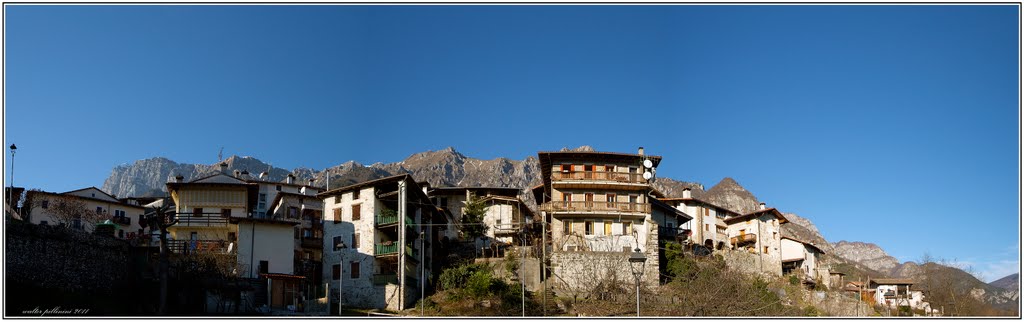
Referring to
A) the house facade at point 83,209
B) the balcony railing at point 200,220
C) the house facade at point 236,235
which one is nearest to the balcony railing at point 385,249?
the house facade at point 236,235

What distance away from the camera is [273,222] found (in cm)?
5522

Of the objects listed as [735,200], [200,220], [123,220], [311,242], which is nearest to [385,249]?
[311,242]

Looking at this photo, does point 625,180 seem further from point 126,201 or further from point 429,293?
point 126,201

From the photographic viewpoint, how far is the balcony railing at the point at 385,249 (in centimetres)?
5616

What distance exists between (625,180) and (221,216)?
1083 inches

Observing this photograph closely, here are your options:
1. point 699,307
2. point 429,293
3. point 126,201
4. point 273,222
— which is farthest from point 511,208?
point 126,201

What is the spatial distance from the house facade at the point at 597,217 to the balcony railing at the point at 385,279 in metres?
10.2

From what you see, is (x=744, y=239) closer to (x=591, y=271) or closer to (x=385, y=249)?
(x=591, y=271)

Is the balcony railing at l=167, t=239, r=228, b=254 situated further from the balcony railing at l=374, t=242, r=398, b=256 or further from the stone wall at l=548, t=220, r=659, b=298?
the stone wall at l=548, t=220, r=659, b=298

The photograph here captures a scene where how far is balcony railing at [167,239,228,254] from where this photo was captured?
51.3 metres

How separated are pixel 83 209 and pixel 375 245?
3309 cm

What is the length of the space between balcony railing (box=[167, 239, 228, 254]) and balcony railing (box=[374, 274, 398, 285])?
29.6ft

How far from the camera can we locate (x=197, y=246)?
5372 centimetres

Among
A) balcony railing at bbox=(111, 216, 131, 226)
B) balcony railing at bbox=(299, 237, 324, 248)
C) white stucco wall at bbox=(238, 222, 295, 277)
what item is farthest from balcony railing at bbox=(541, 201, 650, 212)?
balcony railing at bbox=(111, 216, 131, 226)
